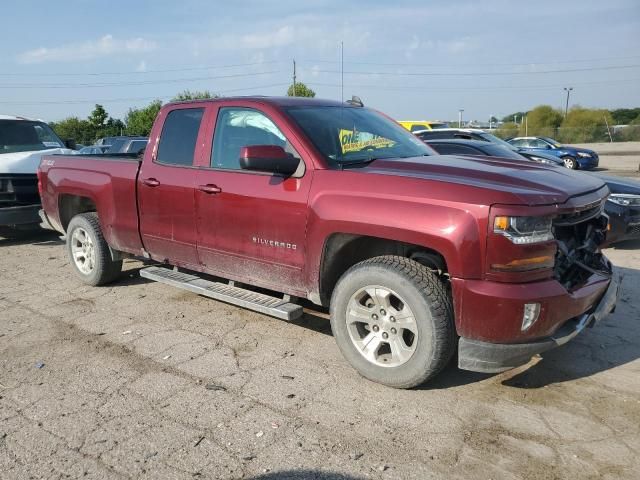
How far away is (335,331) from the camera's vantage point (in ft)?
12.6

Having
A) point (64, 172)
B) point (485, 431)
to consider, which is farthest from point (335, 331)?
point (64, 172)

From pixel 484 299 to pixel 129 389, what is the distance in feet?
7.78

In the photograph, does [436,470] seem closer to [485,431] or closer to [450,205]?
[485,431]

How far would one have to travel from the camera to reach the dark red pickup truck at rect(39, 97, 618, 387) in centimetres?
316

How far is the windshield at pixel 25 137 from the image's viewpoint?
939cm

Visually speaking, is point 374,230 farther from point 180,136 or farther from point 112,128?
point 112,128

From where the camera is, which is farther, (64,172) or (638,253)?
(638,253)

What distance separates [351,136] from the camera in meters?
4.32

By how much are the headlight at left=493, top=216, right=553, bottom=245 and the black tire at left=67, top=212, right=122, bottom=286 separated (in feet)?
14.2

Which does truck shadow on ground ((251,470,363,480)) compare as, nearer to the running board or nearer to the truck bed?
the running board

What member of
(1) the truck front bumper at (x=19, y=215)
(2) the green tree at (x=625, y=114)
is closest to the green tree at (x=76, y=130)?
(1) the truck front bumper at (x=19, y=215)

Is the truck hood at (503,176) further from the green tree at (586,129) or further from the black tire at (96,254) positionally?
the green tree at (586,129)

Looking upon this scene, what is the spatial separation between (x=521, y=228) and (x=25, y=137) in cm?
929

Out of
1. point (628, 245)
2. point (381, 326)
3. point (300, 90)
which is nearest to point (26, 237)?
point (381, 326)
